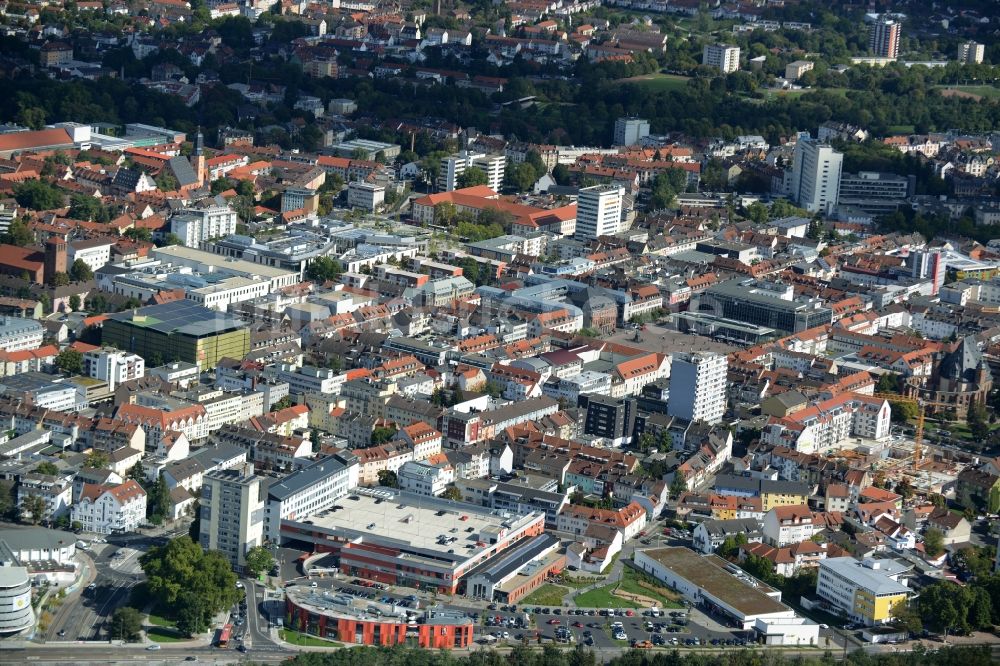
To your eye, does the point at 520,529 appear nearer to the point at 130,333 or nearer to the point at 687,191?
the point at 130,333

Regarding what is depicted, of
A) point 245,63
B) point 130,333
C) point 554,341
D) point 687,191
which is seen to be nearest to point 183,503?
point 130,333

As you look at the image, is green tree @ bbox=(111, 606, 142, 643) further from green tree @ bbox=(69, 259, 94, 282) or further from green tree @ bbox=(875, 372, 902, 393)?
green tree @ bbox=(875, 372, 902, 393)

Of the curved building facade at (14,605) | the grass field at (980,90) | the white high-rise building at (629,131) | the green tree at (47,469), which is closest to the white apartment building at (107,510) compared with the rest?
the green tree at (47,469)

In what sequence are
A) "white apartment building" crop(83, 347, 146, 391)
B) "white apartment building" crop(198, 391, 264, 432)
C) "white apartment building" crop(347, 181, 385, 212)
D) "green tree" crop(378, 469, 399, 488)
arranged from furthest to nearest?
"white apartment building" crop(347, 181, 385, 212), "white apartment building" crop(83, 347, 146, 391), "white apartment building" crop(198, 391, 264, 432), "green tree" crop(378, 469, 399, 488)

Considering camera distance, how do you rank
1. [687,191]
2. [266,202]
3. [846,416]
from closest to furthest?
[846,416], [266,202], [687,191]

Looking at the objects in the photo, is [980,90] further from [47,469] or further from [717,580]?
[47,469]

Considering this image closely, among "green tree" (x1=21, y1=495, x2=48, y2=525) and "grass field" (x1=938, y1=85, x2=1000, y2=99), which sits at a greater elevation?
"grass field" (x1=938, y1=85, x2=1000, y2=99)

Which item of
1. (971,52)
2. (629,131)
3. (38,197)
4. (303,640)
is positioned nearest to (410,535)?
(303,640)

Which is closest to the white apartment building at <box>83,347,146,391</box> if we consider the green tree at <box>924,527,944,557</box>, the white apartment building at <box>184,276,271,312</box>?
the white apartment building at <box>184,276,271,312</box>
